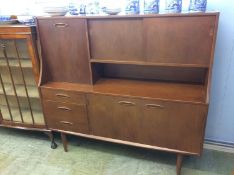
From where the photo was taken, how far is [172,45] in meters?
1.52

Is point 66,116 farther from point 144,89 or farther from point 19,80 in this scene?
point 144,89

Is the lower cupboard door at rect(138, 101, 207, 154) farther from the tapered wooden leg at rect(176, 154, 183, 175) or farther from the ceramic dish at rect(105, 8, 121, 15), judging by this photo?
the ceramic dish at rect(105, 8, 121, 15)

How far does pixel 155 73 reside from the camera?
6.34 feet

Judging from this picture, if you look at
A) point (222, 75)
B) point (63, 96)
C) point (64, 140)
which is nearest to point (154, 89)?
point (222, 75)

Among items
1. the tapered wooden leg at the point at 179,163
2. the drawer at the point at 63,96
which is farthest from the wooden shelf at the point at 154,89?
the tapered wooden leg at the point at 179,163

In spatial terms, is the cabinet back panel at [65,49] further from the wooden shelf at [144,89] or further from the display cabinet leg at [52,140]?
the display cabinet leg at [52,140]

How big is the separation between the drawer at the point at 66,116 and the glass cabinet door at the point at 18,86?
0.22 m

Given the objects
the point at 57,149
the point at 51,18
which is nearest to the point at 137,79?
the point at 51,18

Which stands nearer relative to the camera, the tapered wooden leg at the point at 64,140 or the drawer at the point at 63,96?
the drawer at the point at 63,96

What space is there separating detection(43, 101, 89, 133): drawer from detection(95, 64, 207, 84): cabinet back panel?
425 millimetres

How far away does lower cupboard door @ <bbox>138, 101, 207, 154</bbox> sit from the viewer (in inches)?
60.0

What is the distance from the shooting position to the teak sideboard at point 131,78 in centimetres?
149

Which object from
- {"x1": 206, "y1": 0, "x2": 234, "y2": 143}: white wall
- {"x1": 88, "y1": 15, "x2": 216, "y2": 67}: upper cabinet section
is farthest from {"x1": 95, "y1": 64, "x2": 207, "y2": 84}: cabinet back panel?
{"x1": 88, "y1": 15, "x2": 216, "y2": 67}: upper cabinet section

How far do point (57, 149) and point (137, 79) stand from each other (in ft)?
3.53
